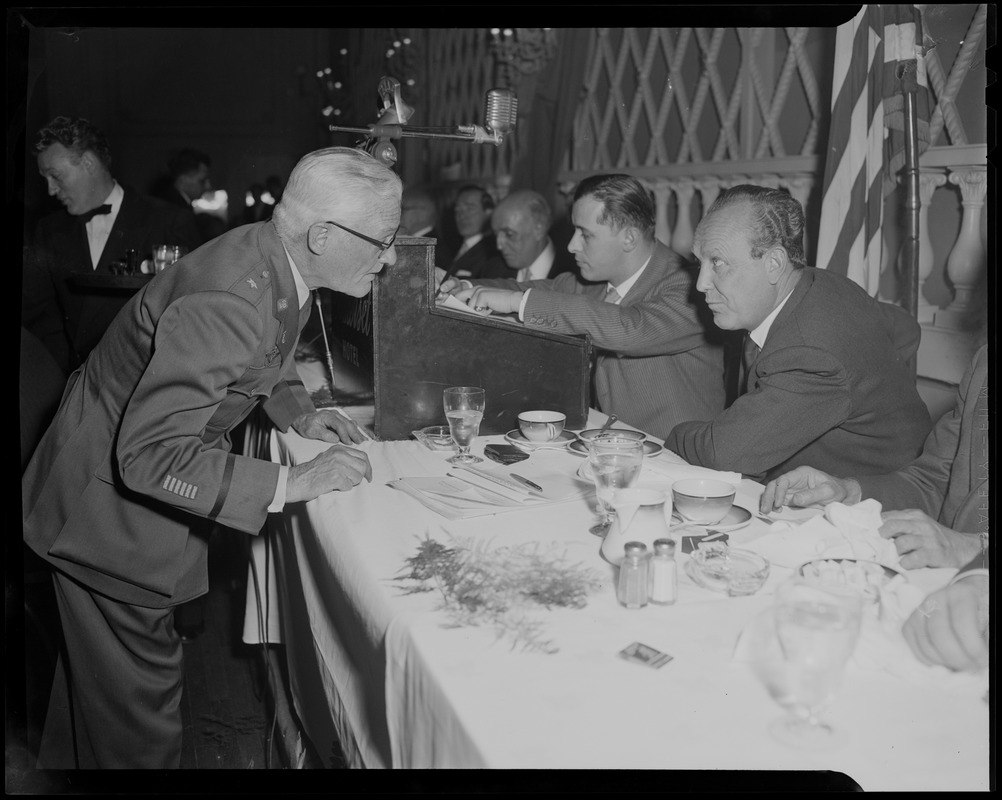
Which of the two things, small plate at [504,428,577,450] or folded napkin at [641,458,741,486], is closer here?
folded napkin at [641,458,741,486]

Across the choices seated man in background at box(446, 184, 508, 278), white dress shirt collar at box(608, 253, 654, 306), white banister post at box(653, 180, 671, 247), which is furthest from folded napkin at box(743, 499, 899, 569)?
white banister post at box(653, 180, 671, 247)

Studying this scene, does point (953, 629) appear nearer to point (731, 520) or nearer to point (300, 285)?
point (731, 520)

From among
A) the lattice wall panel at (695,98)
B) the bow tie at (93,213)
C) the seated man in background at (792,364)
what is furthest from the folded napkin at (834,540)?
the lattice wall panel at (695,98)

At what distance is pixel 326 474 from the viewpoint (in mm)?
1769

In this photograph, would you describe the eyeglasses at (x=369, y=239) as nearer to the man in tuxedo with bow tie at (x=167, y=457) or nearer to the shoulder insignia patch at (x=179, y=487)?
the man in tuxedo with bow tie at (x=167, y=457)

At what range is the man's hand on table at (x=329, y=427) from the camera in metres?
2.25

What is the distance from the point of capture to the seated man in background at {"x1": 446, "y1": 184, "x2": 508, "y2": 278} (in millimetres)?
5340

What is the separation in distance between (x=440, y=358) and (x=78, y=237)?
227cm

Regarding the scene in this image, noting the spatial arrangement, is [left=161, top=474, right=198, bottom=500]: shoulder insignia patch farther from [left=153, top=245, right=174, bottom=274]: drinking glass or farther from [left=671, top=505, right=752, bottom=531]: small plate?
[left=153, top=245, right=174, bottom=274]: drinking glass

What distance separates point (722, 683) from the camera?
42.1 inches

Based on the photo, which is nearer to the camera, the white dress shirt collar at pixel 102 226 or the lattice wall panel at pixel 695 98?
the white dress shirt collar at pixel 102 226

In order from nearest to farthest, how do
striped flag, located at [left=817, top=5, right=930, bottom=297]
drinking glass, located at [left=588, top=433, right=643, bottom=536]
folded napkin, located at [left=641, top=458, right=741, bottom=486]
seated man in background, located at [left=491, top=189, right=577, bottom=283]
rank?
drinking glass, located at [left=588, top=433, right=643, bottom=536] → folded napkin, located at [left=641, top=458, right=741, bottom=486] → striped flag, located at [left=817, top=5, right=930, bottom=297] → seated man in background, located at [left=491, top=189, right=577, bottom=283]

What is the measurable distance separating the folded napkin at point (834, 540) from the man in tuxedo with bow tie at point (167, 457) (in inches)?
33.8

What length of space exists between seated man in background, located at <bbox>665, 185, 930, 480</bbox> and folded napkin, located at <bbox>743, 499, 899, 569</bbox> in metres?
0.67
